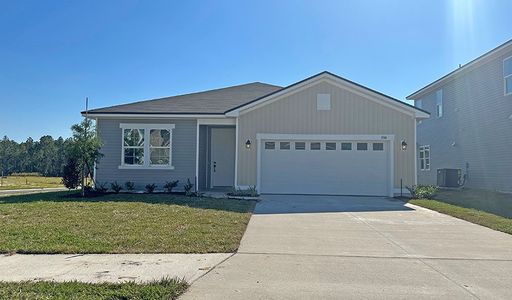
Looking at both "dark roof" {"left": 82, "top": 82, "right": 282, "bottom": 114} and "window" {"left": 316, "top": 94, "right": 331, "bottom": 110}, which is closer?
"window" {"left": 316, "top": 94, "right": 331, "bottom": 110}

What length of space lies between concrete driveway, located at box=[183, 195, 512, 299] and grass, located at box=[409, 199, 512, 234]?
34cm

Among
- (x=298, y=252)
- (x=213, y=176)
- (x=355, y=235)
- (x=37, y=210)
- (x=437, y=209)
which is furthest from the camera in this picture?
(x=213, y=176)

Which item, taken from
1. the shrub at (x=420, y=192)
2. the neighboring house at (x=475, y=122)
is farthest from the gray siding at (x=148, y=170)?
the neighboring house at (x=475, y=122)

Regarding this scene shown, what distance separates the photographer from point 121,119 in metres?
15.7

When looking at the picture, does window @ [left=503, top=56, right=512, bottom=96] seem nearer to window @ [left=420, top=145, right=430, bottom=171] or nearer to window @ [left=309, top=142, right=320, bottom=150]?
window @ [left=420, top=145, right=430, bottom=171]

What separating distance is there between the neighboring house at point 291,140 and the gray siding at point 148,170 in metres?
0.04

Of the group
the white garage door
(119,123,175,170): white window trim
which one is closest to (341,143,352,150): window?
the white garage door

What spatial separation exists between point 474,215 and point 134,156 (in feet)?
41.2

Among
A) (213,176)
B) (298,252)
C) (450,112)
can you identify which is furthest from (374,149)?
(298,252)

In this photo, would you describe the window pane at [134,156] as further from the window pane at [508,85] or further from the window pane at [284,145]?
the window pane at [508,85]

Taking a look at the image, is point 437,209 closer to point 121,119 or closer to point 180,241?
point 180,241

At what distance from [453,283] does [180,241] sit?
14.2ft

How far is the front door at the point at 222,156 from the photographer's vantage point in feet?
57.9

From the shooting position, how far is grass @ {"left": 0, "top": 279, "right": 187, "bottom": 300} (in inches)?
158
